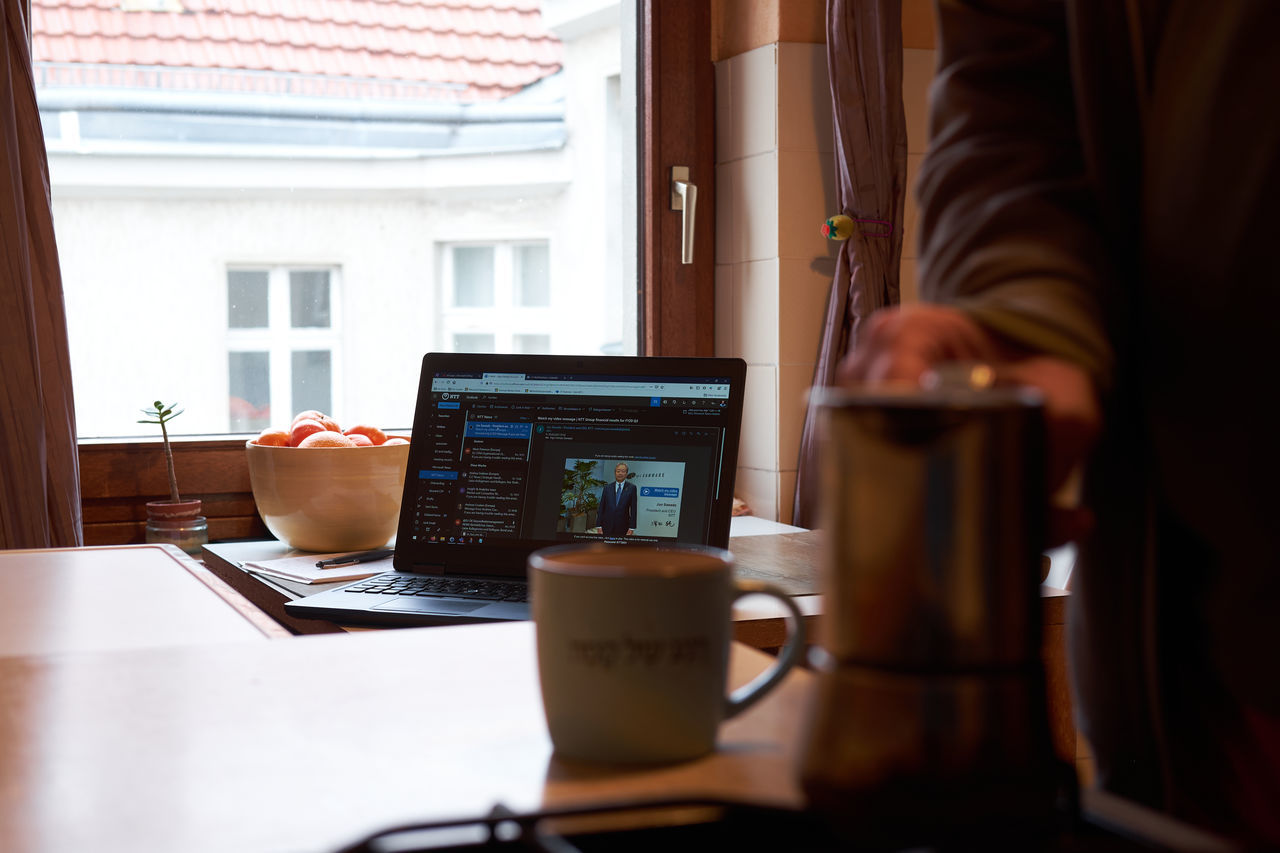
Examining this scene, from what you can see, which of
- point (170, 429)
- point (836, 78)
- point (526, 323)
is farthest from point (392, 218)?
point (836, 78)

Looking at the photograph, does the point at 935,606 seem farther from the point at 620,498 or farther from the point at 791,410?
the point at 791,410

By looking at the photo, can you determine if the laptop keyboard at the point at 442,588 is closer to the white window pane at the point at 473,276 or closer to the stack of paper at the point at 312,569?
the stack of paper at the point at 312,569

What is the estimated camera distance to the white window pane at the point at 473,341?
252cm

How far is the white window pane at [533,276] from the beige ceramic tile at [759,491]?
551 millimetres

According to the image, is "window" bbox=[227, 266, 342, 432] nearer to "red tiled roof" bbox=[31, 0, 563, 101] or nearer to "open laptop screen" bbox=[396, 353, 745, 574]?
"red tiled roof" bbox=[31, 0, 563, 101]

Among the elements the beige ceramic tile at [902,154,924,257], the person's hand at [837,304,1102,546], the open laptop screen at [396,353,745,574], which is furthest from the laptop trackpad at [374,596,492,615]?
the beige ceramic tile at [902,154,924,257]

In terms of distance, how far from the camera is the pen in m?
1.50

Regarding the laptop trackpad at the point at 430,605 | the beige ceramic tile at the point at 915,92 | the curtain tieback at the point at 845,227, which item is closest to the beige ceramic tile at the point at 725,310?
the curtain tieback at the point at 845,227

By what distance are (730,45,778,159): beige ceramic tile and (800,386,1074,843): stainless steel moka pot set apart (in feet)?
6.89

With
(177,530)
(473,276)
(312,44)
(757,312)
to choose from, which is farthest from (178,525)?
(757,312)

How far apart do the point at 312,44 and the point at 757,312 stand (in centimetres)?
100

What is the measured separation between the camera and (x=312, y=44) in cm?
238

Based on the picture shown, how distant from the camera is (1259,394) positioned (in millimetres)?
474

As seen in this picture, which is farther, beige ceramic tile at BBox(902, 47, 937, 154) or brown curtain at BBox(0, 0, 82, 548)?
beige ceramic tile at BBox(902, 47, 937, 154)
